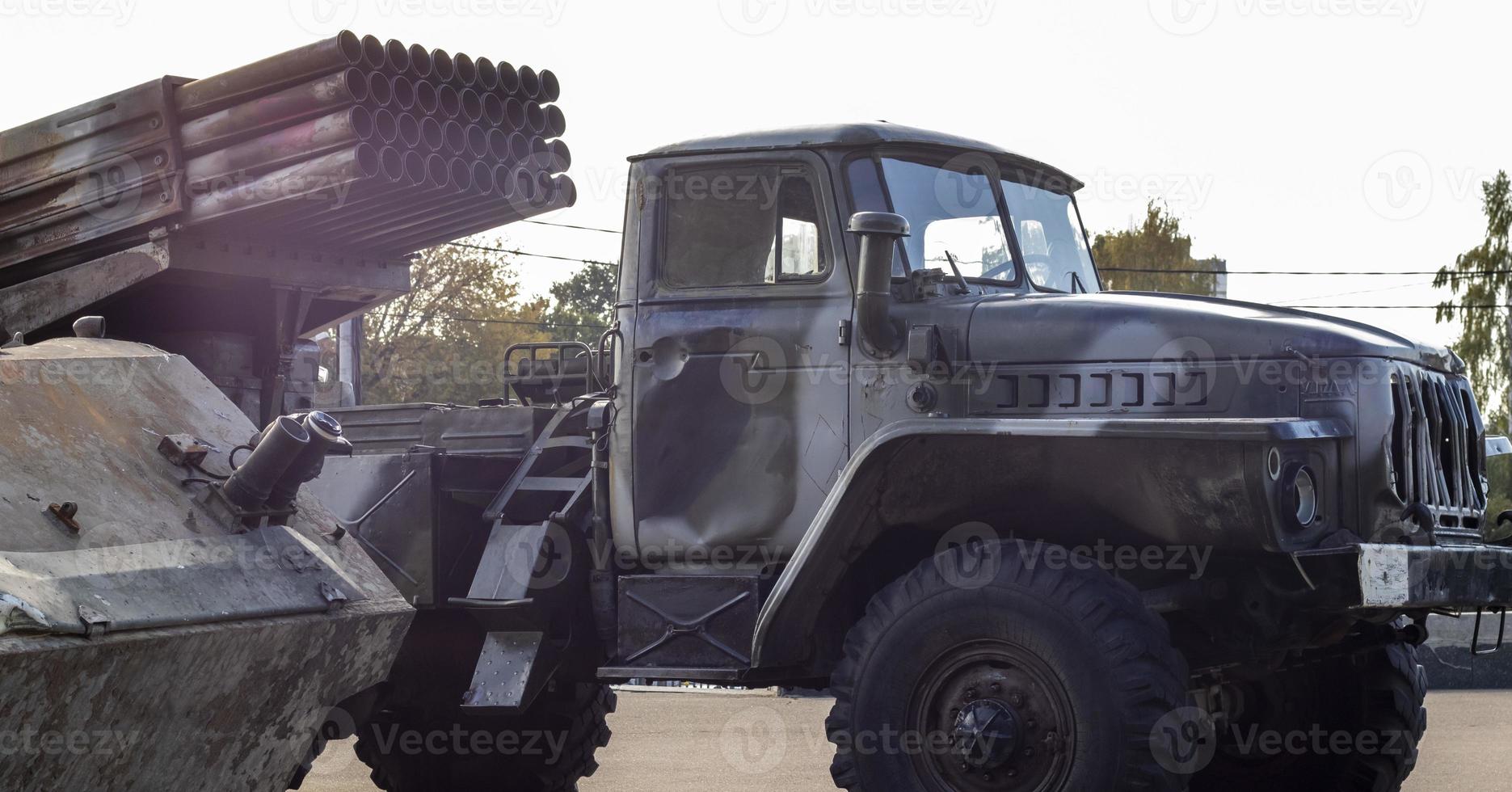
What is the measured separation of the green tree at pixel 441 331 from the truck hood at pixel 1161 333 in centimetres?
2776

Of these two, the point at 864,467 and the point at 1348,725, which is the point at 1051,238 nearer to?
the point at 864,467

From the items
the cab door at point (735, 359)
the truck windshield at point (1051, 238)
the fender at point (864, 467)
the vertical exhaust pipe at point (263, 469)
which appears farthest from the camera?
the truck windshield at point (1051, 238)

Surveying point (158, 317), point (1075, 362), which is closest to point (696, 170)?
point (1075, 362)

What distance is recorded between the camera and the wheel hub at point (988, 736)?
5234 millimetres

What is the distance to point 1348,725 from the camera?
A: 21.3 ft

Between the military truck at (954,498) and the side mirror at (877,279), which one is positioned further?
the side mirror at (877,279)

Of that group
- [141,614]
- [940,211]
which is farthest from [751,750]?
[141,614]

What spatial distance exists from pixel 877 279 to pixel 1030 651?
4.41 feet

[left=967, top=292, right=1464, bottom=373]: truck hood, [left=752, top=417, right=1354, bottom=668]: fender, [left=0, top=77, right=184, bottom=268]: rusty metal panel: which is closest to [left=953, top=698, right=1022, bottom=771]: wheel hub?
[left=752, top=417, right=1354, bottom=668]: fender

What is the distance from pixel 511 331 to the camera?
39.0m

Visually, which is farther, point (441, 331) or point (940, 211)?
point (441, 331)

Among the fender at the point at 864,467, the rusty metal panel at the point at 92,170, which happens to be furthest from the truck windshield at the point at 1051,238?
the rusty metal panel at the point at 92,170

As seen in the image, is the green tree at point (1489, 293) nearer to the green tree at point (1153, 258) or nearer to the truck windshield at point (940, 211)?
the green tree at point (1153, 258)

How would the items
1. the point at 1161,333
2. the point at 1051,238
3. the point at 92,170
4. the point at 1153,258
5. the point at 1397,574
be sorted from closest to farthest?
the point at 1397,574, the point at 1161,333, the point at 1051,238, the point at 92,170, the point at 1153,258
